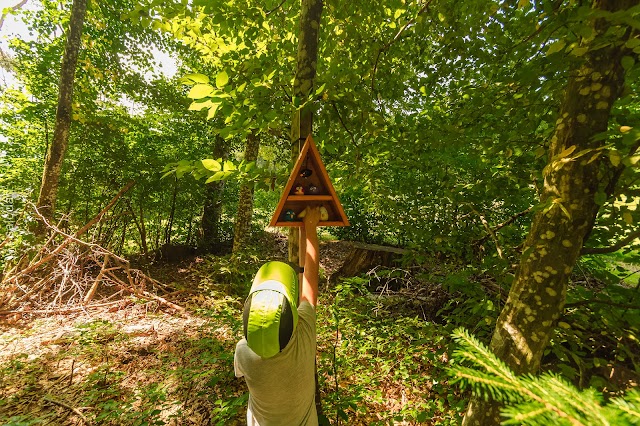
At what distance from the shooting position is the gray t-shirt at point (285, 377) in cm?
150

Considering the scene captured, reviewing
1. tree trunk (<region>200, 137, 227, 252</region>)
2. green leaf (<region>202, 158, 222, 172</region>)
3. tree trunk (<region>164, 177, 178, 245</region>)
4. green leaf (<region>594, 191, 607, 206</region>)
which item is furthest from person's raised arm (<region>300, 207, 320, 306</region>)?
tree trunk (<region>200, 137, 227, 252</region>)

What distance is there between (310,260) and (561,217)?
1490 millimetres

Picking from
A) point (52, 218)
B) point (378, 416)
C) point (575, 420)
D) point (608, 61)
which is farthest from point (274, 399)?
point (52, 218)

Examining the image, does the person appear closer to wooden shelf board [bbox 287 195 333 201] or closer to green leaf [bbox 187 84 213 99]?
wooden shelf board [bbox 287 195 333 201]

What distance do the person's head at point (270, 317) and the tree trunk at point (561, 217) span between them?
51.6 inches

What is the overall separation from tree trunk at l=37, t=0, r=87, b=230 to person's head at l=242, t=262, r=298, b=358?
6.42 metres

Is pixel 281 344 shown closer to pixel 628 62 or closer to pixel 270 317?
pixel 270 317

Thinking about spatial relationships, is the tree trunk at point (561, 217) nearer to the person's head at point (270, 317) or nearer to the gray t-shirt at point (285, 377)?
the gray t-shirt at point (285, 377)

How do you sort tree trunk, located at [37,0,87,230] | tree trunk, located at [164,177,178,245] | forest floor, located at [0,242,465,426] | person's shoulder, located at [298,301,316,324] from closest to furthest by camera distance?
person's shoulder, located at [298,301,316,324] → forest floor, located at [0,242,465,426] → tree trunk, located at [37,0,87,230] → tree trunk, located at [164,177,178,245]

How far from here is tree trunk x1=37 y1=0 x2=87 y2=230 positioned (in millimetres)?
5391

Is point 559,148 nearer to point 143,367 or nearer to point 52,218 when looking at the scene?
point 143,367

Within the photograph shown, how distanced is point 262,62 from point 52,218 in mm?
5910

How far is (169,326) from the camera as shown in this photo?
438cm

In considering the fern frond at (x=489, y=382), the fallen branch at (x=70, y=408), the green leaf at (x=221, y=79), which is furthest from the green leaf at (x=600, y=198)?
the fallen branch at (x=70, y=408)
